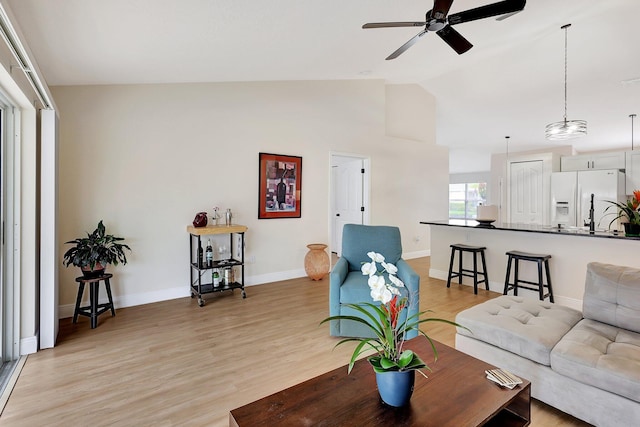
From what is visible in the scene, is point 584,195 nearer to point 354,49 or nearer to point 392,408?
point 354,49

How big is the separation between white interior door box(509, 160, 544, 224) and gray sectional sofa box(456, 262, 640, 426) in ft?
16.8

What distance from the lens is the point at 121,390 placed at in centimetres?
207

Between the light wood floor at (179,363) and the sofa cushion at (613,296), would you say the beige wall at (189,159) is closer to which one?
the light wood floor at (179,363)

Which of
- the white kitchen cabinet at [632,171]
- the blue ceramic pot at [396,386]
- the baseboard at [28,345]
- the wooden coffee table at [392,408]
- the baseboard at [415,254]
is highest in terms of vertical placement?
the white kitchen cabinet at [632,171]

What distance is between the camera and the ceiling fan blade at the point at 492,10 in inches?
82.0

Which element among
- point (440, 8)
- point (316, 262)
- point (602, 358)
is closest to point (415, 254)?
point (316, 262)

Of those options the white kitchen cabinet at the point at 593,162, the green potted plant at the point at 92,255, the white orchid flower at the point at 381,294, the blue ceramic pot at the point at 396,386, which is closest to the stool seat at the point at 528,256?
the blue ceramic pot at the point at 396,386

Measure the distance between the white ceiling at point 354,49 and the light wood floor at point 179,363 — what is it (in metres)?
2.34

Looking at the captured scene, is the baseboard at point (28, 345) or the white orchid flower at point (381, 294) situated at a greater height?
the white orchid flower at point (381, 294)

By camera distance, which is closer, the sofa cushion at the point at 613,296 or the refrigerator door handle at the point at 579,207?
the sofa cushion at the point at 613,296

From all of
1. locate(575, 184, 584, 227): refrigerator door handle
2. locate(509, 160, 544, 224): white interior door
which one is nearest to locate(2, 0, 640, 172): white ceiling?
locate(509, 160, 544, 224): white interior door

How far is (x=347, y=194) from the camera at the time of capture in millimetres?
6203

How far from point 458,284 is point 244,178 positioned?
339cm

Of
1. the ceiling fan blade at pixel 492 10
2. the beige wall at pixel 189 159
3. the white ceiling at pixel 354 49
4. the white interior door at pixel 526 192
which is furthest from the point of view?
the white interior door at pixel 526 192
